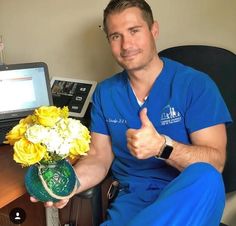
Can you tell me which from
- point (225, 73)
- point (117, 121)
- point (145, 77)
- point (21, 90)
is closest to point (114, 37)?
point (145, 77)

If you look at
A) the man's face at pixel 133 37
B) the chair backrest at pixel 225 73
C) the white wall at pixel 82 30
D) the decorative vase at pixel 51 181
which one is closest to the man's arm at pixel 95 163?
the decorative vase at pixel 51 181

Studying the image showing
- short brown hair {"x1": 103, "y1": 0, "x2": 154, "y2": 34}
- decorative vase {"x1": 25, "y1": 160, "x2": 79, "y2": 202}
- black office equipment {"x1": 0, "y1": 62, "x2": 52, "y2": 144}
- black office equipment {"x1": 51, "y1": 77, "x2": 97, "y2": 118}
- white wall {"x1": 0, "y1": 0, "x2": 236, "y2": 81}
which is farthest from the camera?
black office equipment {"x1": 51, "y1": 77, "x2": 97, "y2": 118}

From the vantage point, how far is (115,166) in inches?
57.5

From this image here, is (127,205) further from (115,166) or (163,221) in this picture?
(163,221)

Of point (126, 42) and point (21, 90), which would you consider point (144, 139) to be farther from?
point (21, 90)

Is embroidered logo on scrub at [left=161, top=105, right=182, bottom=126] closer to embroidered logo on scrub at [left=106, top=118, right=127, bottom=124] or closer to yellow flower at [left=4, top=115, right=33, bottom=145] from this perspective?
embroidered logo on scrub at [left=106, top=118, right=127, bottom=124]

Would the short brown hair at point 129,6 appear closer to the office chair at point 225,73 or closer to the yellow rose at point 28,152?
the office chair at point 225,73

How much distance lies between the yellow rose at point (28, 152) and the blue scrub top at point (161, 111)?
51 cm

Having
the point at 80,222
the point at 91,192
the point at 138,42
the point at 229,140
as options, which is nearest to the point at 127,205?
the point at 91,192

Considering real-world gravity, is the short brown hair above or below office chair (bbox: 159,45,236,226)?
above

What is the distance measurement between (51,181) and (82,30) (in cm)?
112

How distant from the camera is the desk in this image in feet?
3.87

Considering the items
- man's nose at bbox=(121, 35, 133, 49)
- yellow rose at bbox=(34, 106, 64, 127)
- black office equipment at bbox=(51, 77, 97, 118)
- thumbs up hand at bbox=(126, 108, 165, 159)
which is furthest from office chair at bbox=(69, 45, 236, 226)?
yellow rose at bbox=(34, 106, 64, 127)

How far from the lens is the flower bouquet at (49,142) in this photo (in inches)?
35.4
